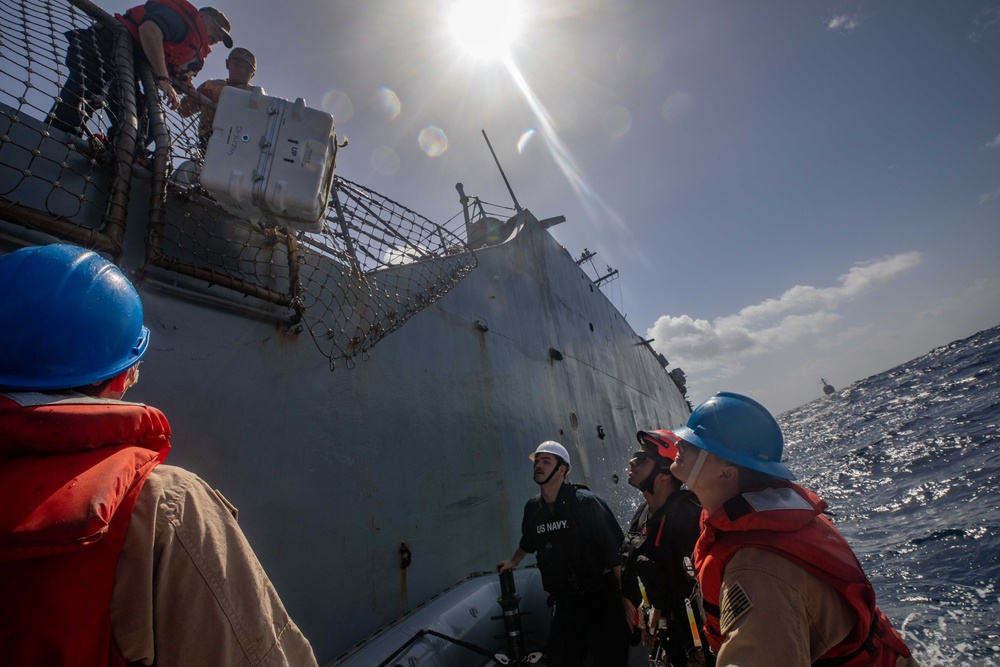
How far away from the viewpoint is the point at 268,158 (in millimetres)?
2078

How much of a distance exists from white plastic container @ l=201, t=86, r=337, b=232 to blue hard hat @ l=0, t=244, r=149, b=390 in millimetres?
1092

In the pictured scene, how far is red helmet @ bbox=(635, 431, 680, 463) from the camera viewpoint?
2.82 meters

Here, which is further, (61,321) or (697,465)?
(697,465)

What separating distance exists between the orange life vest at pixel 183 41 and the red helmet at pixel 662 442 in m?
3.67

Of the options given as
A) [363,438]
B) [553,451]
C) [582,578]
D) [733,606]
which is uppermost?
[363,438]

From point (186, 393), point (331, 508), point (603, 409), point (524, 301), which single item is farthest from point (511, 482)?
point (603, 409)

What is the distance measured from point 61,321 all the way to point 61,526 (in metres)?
0.52

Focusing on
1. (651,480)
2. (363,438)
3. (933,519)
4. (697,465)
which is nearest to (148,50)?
(363,438)

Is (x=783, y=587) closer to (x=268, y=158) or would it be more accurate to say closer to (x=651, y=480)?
(x=651, y=480)

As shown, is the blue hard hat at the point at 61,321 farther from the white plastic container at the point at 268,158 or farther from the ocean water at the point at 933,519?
the ocean water at the point at 933,519

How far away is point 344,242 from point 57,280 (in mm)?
1976

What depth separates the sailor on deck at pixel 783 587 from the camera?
1.20m

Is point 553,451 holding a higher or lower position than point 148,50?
lower

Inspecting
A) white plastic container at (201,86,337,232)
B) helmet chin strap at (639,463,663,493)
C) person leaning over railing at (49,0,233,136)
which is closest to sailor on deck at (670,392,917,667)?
helmet chin strap at (639,463,663,493)
